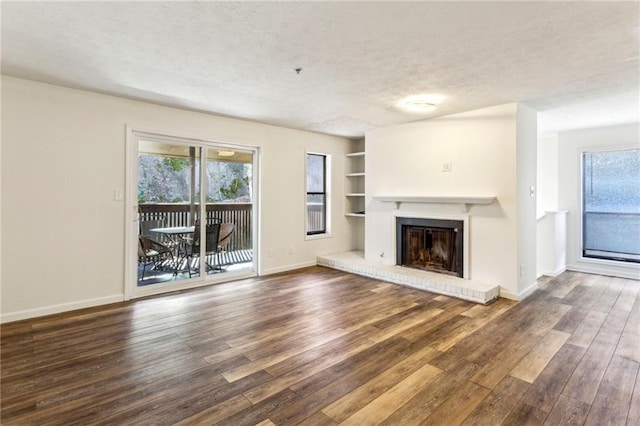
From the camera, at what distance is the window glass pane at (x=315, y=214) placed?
19.9ft

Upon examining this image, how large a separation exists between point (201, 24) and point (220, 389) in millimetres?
2419

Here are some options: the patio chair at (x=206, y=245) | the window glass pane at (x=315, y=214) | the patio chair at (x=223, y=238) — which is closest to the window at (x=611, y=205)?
the window glass pane at (x=315, y=214)

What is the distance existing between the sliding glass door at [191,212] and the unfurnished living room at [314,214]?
3 centimetres

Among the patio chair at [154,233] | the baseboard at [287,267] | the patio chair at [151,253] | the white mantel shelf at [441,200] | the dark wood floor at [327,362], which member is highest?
the white mantel shelf at [441,200]

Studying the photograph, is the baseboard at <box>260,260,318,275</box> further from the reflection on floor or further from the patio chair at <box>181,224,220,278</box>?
the patio chair at <box>181,224,220,278</box>

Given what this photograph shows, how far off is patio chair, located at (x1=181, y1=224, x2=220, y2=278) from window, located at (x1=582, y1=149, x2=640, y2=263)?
600cm

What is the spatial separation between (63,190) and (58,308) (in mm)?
1262

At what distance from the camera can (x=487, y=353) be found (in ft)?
8.66

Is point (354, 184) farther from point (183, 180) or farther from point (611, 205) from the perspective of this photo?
point (611, 205)

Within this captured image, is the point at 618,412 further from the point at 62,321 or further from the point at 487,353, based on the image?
the point at 62,321

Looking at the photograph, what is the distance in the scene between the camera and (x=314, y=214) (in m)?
6.15

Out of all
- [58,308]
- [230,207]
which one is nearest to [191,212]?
[230,207]

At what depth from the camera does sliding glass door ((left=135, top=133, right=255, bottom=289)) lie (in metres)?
4.17

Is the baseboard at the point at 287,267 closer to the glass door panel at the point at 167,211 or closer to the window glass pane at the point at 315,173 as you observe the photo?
the glass door panel at the point at 167,211
